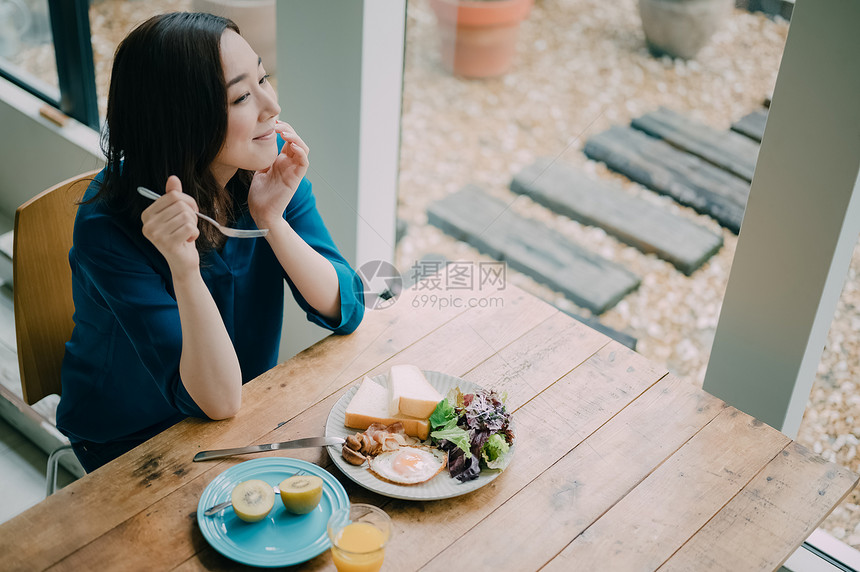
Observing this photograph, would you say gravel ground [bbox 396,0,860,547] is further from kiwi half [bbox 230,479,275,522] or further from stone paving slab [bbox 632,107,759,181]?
kiwi half [bbox 230,479,275,522]

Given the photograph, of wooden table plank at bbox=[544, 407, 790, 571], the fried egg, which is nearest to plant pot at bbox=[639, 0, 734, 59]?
wooden table plank at bbox=[544, 407, 790, 571]

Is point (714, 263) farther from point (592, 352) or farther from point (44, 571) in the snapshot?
point (44, 571)

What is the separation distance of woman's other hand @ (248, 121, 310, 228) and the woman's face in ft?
0.25

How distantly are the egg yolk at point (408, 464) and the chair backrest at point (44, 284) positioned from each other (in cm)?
75

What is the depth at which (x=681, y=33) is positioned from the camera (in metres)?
1.88

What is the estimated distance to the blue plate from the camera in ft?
3.40

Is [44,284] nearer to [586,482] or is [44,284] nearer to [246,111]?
[246,111]

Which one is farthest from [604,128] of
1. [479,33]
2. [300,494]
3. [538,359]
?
[300,494]

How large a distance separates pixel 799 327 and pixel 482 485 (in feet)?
2.18

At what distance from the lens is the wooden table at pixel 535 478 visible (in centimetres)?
106

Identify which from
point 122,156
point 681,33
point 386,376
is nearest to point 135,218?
point 122,156

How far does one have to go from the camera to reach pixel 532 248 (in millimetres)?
2314

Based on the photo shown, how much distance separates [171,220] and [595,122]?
1372mm

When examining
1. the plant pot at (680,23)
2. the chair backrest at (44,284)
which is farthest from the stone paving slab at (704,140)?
the chair backrest at (44,284)
